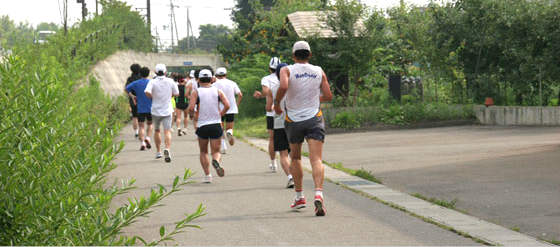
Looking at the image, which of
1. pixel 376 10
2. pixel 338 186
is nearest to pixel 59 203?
pixel 338 186

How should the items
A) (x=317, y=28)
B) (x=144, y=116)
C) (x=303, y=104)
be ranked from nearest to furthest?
(x=303, y=104), (x=144, y=116), (x=317, y=28)

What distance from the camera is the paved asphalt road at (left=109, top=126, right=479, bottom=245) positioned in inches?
270

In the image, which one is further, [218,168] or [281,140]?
[218,168]

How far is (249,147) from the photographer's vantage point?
58.0 ft

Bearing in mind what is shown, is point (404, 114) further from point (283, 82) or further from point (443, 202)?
point (283, 82)

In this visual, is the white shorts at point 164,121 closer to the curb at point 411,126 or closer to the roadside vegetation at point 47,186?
the curb at point 411,126

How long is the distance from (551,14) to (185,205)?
50.9 feet

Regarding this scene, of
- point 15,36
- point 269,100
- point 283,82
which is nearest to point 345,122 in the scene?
point 269,100

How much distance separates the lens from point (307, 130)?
8500 millimetres

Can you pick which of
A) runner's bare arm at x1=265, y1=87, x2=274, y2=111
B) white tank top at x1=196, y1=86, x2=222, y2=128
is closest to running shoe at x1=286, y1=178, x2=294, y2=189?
runner's bare arm at x1=265, y1=87, x2=274, y2=111

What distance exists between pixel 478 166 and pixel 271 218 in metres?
5.37

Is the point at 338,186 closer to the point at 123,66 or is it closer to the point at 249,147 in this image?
the point at 249,147

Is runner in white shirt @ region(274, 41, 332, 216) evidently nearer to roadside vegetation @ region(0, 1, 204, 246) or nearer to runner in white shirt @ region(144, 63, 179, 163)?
roadside vegetation @ region(0, 1, 204, 246)

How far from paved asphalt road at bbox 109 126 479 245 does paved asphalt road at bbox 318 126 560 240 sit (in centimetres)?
92
